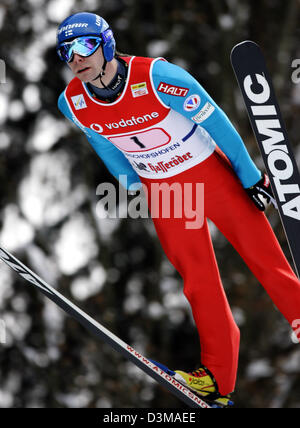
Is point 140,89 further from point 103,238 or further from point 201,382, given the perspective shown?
point 103,238

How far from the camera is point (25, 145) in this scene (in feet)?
22.9

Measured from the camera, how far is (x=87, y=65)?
8.33 ft

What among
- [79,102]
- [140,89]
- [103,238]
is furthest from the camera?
[103,238]

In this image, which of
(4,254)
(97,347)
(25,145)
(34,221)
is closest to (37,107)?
(25,145)

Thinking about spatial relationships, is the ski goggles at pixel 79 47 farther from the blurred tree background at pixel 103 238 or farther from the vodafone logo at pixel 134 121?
the blurred tree background at pixel 103 238

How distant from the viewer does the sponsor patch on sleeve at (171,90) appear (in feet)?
8.51

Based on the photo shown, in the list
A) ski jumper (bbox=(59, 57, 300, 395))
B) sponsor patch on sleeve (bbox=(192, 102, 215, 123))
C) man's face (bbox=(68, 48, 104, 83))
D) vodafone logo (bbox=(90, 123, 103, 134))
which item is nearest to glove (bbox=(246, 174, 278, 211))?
ski jumper (bbox=(59, 57, 300, 395))

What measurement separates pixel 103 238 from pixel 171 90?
529 cm

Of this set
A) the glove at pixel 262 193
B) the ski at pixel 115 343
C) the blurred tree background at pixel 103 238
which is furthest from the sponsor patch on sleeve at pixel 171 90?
the blurred tree background at pixel 103 238

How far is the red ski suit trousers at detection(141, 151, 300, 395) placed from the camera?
9.35ft

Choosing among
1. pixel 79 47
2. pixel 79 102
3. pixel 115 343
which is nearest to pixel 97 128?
pixel 79 102

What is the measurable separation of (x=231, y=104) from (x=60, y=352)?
131 inches

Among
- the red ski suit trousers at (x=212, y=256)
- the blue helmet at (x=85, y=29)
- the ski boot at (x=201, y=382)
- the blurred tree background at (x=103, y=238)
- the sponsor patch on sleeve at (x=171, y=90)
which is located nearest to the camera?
the blue helmet at (x=85, y=29)
